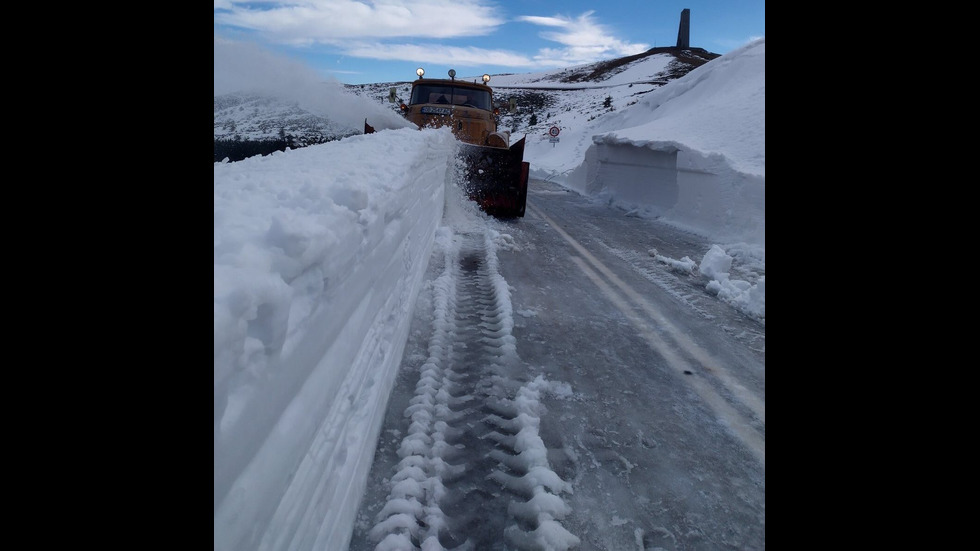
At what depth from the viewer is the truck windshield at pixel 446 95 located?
1325 cm

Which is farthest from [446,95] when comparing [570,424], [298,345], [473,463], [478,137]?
[298,345]

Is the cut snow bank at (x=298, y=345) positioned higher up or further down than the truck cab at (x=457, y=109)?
further down

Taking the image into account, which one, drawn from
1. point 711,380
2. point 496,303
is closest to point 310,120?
point 496,303

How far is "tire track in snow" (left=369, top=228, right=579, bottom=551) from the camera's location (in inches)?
96.6

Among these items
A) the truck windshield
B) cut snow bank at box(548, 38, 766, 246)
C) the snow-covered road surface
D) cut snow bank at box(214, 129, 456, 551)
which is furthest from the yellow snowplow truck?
cut snow bank at box(214, 129, 456, 551)

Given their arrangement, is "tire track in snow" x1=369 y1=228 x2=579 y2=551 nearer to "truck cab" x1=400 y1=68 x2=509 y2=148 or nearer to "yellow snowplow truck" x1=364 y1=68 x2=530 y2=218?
"yellow snowplow truck" x1=364 y1=68 x2=530 y2=218

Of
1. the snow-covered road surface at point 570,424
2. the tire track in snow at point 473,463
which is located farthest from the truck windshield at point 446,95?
the tire track in snow at point 473,463

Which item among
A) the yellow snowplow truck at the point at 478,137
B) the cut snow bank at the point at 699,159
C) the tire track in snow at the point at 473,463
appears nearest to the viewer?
the tire track in snow at the point at 473,463

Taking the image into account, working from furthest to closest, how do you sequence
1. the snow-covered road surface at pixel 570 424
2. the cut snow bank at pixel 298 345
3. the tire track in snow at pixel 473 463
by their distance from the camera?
the snow-covered road surface at pixel 570 424 < the tire track in snow at pixel 473 463 < the cut snow bank at pixel 298 345

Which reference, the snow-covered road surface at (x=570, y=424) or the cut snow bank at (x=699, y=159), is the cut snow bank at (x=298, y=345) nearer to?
the snow-covered road surface at (x=570, y=424)

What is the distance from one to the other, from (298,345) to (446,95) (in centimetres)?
1244

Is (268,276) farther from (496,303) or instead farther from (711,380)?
(496,303)

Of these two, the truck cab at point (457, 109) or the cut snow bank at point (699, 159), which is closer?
the cut snow bank at point (699, 159)

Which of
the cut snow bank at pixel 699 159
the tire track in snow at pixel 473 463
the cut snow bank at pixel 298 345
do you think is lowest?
the tire track in snow at pixel 473 463
